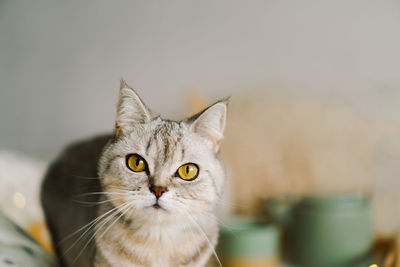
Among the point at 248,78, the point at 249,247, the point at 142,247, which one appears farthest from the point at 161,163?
the point at 248,78

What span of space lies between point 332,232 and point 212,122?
51 cm

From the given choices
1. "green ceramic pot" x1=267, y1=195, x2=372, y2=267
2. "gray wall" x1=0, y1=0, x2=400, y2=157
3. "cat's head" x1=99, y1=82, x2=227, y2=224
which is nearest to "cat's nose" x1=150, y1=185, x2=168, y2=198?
"cat's head" x1=99, y1=82, x2=227, y2=224

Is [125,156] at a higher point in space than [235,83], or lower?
lower

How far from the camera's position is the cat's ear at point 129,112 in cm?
57

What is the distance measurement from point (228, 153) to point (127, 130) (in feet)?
1.97

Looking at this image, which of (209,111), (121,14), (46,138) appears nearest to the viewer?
(209,111)

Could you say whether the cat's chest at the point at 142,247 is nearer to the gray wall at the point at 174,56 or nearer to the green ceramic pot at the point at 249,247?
the green ceramic pot at the point at 249,247

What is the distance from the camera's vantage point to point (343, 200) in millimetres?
936

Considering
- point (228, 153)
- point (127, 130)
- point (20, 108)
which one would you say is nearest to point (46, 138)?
point (20, 108)

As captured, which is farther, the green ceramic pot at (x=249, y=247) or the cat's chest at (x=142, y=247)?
the green ceramic pot at (x=249, y=247)

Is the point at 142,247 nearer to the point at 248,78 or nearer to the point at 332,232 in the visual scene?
the point at 332,232

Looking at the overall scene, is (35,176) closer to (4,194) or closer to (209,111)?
(4,194)

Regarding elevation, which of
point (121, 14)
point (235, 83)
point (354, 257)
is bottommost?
point (354, 257)

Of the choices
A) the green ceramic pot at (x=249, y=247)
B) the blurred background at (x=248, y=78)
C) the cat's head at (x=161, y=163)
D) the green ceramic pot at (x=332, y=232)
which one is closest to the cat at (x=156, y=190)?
the cat's head at (x=161, y=163)
